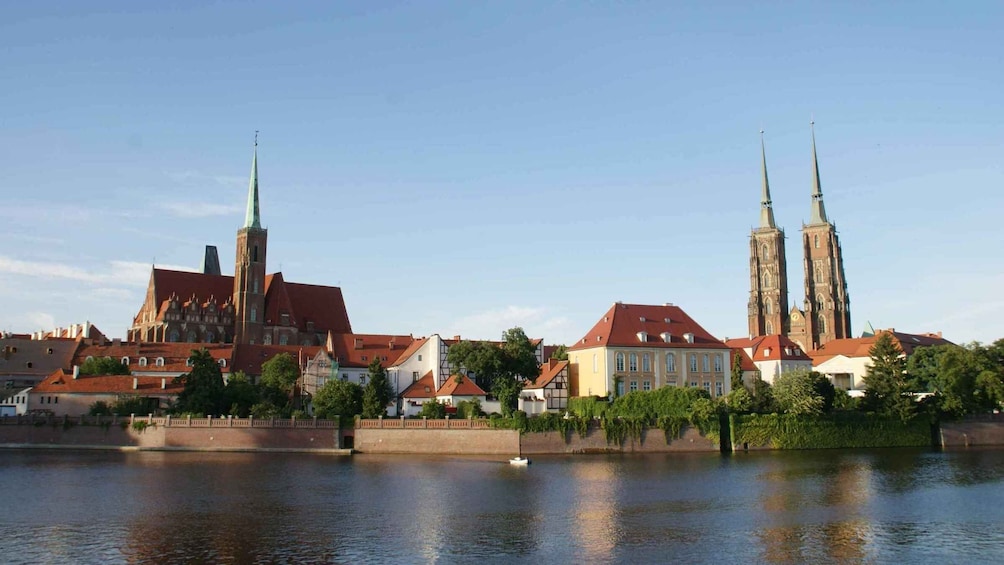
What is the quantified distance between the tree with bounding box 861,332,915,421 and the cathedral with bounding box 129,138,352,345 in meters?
70.6

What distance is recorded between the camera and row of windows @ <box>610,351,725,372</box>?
7875cm

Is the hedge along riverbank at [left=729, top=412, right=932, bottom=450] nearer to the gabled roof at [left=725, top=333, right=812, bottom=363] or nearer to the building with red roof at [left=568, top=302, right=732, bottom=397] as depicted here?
the building with red roof at [left=568, top=302, right=732, bottom=397]

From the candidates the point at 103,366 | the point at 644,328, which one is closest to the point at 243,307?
the point at 103,366

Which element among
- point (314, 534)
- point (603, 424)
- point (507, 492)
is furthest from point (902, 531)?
point (603, 424)

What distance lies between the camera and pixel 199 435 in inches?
2884

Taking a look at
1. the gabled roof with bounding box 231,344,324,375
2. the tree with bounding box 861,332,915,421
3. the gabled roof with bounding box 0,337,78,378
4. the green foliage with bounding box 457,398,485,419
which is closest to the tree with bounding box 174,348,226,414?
the gabled roof with bounding box 231,344,324,375

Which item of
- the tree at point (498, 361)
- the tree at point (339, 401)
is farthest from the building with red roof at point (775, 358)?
the tree at point (339, 401)

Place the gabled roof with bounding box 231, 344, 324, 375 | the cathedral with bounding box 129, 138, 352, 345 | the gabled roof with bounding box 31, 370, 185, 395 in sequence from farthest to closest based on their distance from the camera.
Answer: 1. the cathedral with bounding box 129, 138, 352, 345
2. the gabled roof with bounding box 231, 344, 324, 375
3. the gabled roof with bounding box 31, 370, 185, 395

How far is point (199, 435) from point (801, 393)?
158 feet

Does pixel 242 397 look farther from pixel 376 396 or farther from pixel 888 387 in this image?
pixel 888 387

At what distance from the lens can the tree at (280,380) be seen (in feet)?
266

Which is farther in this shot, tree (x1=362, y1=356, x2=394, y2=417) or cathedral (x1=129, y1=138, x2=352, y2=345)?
cathedral (x1=129, y1=138, x2=352, y2=345)

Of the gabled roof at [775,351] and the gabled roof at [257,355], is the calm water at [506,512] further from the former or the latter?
the gabled roof at [775,351]

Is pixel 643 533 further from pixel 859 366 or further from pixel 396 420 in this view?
pixel 859 366
